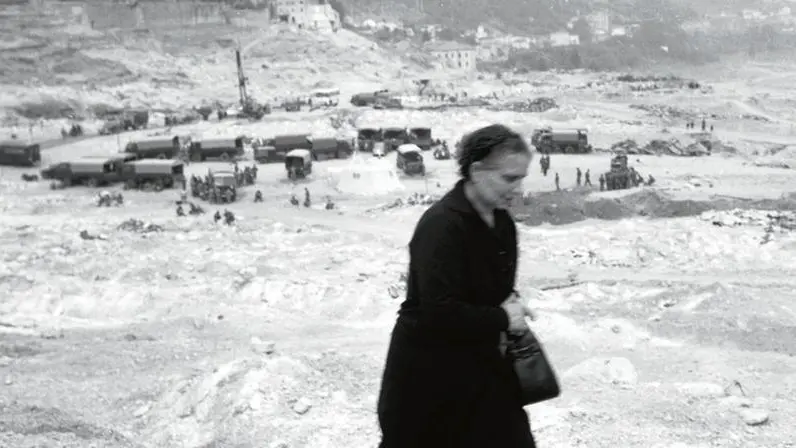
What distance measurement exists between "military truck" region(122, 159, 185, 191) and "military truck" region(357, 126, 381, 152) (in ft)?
30.0

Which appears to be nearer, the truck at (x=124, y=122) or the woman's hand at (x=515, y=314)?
the woman's hand at (x=515, y=314)

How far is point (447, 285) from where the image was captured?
2.54m

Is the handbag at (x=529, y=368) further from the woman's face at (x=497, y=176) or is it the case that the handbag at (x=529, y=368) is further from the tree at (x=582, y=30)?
the tree at (x=582, y=30)

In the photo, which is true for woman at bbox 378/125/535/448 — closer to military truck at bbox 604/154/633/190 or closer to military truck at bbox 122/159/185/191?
military truck at bbox 604/154/633/190

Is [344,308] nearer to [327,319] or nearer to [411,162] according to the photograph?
[327,319]

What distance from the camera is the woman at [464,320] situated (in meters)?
2.57

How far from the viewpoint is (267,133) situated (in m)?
38.7

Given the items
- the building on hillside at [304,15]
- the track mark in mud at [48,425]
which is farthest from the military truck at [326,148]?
the building on hillside at [304,15]

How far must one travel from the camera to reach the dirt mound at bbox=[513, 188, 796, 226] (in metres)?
19.8

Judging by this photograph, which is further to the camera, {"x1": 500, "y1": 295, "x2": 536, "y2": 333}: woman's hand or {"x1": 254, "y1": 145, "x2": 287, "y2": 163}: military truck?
{"x1": 254, "y1": 145, "x2": 287, "y2": 163}: military truck

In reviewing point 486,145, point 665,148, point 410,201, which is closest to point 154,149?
point 410,201

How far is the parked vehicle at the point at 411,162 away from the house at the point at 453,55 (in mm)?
59491

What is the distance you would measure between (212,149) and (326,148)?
4.50 metres

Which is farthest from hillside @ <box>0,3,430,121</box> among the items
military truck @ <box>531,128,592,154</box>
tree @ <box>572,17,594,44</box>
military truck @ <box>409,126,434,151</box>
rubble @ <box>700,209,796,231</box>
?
tree @ <box>572,17,594,44</box>
